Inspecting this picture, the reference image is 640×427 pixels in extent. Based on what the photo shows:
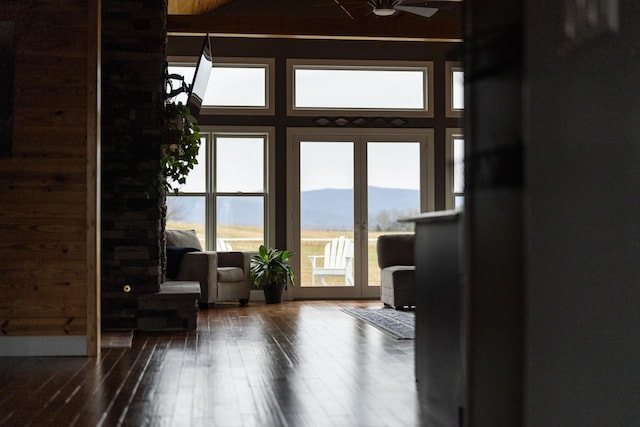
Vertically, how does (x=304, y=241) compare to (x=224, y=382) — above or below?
above

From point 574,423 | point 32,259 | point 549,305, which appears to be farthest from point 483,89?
point 32,259

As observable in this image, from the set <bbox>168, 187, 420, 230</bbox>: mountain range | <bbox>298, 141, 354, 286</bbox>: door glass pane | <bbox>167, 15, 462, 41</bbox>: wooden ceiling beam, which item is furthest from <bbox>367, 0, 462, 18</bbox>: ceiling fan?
<bbox>168, 187, 420, 230</bbox>: mountain range

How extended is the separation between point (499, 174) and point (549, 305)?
336 mm

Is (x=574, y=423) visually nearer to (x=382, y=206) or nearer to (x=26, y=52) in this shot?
(x=26, y=52)

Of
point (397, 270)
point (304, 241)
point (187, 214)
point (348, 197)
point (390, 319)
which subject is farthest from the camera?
point (348, 197)

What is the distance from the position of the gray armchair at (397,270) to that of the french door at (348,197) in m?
1.09

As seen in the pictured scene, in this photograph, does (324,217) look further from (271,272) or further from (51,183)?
(51,183)

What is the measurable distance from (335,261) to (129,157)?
13.9 feet

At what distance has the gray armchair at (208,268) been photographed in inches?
338

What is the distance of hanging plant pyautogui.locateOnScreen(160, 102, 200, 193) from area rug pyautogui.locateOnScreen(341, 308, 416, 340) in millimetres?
2241

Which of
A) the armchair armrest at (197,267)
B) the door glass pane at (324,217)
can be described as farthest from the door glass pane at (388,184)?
the armchair armrest at (197,267)

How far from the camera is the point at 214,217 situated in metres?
10.2

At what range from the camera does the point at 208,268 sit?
859 centimetres

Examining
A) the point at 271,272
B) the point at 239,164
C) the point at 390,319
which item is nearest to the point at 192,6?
the point at 239,164
